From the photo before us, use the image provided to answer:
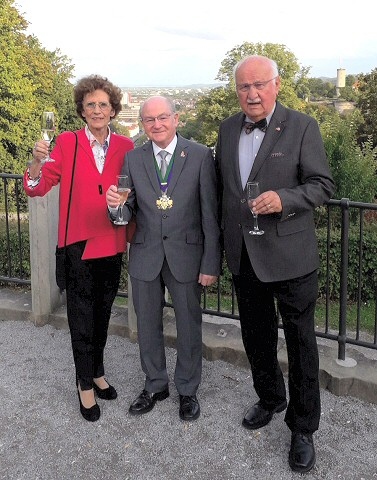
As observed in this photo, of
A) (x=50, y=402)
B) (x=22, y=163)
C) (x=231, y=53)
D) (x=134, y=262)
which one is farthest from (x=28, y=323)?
(x=231, y=53)

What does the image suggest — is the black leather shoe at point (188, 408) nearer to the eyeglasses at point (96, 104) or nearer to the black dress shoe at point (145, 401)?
the black dress shoe at point (145, 401)

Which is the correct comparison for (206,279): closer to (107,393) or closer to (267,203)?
(267,203)

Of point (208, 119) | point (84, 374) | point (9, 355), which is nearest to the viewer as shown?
point (84, 374)

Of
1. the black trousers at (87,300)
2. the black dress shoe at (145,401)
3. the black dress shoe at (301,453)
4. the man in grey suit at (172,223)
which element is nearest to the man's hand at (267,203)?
the man in grey suit at (172,223)

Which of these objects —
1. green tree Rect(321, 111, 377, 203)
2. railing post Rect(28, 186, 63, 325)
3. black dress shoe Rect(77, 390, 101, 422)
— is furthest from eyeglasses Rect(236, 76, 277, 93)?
green tree Rect(321, 111, 377, 203)

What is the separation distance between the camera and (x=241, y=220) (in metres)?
3.08

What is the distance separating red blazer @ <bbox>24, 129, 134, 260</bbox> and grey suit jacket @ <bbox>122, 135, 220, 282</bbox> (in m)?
0.16

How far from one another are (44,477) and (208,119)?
41.8m

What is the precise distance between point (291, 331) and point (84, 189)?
5.03 feet

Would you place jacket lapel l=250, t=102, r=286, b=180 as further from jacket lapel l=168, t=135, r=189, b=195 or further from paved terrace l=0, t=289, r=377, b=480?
paved terrace l=0, t=289, r=377, b=480

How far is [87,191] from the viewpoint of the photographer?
3.32 meters

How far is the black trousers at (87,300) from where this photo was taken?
343 cm

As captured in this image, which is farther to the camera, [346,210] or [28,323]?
[28,323]

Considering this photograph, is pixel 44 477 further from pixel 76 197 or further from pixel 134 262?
pixel 76 197
